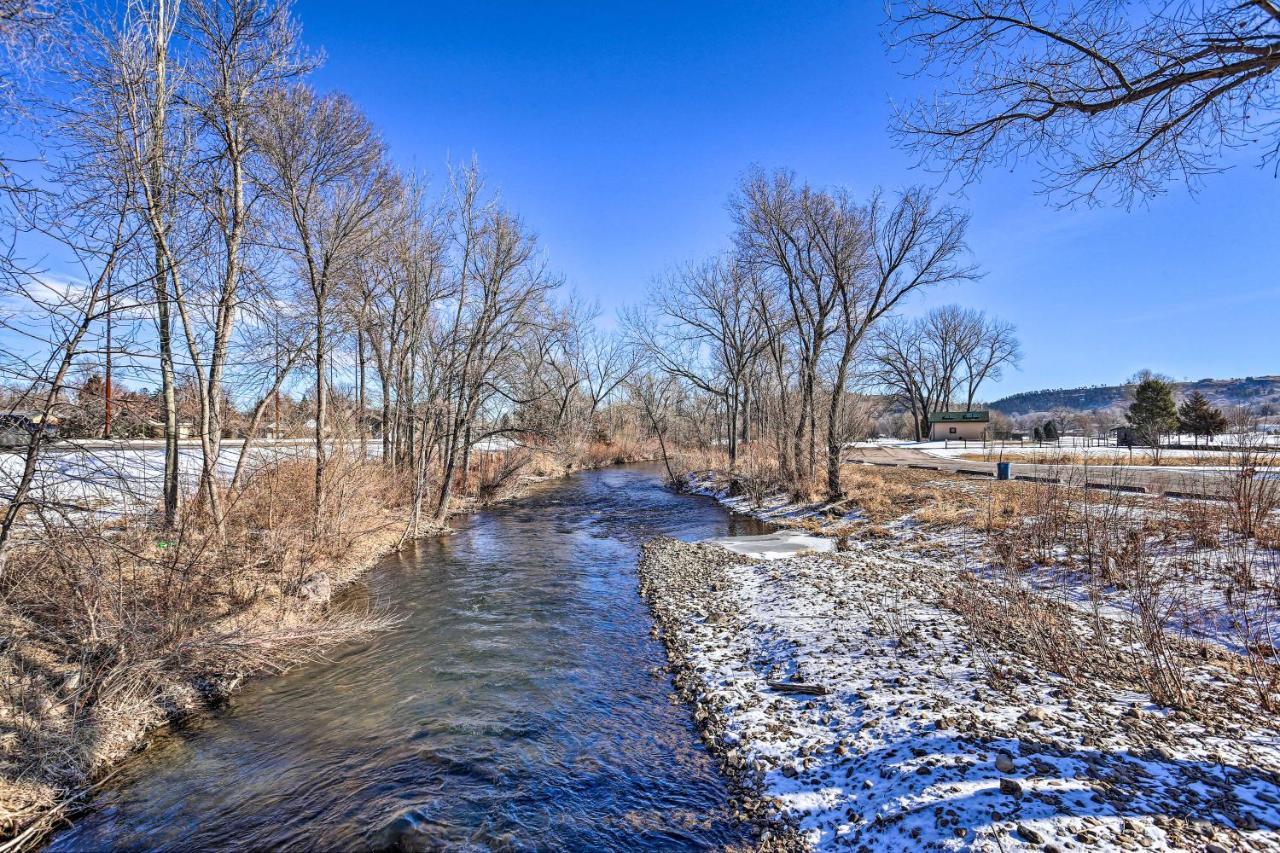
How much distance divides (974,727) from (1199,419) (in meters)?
54.6

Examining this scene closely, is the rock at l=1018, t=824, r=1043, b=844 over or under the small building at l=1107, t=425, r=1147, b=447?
under

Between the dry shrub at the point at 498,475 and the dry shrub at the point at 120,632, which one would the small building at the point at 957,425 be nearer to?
the dry shrub at the point at 498,475

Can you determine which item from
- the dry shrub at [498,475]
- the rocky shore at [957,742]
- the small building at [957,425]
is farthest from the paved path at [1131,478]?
the small building at [957,425]

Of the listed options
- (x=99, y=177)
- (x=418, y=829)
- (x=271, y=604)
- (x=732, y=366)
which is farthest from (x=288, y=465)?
(x=732, y=366)

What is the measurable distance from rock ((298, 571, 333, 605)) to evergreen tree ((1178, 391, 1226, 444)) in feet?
173

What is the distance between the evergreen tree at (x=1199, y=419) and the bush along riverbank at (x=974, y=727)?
154ft

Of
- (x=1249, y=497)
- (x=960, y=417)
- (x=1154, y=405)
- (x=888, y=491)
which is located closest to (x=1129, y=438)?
(x=1154, y=405)

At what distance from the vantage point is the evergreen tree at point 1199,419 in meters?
39.5

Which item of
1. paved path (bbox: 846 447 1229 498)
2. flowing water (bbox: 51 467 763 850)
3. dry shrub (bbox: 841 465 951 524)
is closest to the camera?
flowing water (bbox: 51 467 763 850)

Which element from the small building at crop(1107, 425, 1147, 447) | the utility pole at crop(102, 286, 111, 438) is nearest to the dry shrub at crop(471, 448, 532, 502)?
the utility pole at crop(102, 286, 111, 438)

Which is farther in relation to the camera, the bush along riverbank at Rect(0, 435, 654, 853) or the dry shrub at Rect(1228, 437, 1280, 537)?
the dry shrub at Rect(1228, 437, 1280, 537)

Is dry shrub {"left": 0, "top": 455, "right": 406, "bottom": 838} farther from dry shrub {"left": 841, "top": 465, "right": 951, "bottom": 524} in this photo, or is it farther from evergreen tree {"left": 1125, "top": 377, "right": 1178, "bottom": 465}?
evergreen tree {"left": 1125, "top": 377, "right": 1178, "bottom": 465}

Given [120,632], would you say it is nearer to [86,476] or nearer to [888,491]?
[86,476]

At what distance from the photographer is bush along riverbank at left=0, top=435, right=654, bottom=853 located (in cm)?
454
